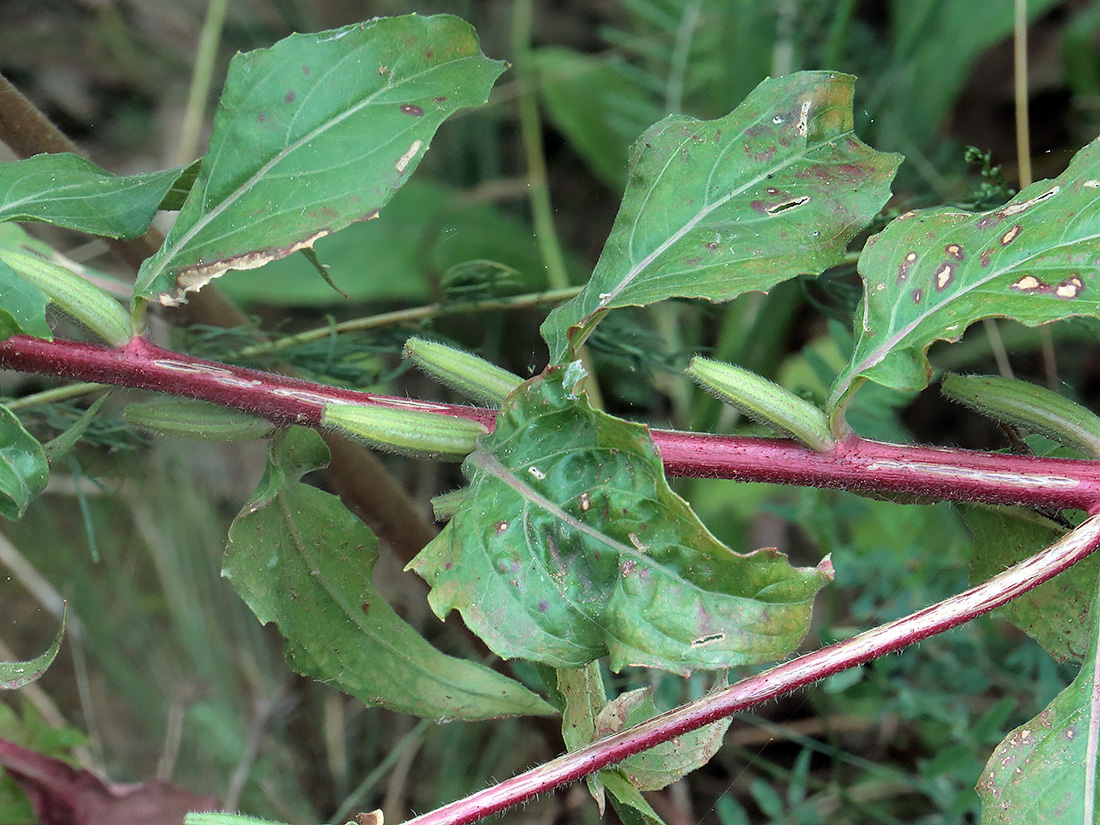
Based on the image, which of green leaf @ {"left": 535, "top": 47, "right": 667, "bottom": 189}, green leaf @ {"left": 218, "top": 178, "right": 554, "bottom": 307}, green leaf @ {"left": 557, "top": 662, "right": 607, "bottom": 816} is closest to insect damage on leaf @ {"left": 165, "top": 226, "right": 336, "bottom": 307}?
green leaf @ {"left": 557, "top": 662, "right": 607, "bottom": 816}

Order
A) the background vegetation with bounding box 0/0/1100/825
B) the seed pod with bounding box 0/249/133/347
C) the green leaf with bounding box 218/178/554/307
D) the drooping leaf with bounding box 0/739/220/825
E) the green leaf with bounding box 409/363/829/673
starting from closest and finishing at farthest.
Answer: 1. the green leaf with bounding box 409/363/829/673
2. the seed pod with bounding box 0/249/133/347
3. the drooping leaf with bounding box 0/739/220/825
4. the background vegetation with bounding box 0/0/1100/825
5. the green leaf with bounding box 218/178/554/307

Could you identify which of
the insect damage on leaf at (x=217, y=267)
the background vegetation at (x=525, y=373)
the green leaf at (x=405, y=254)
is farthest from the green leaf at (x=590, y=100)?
the insect damage on leaf at (x=217, y=267)

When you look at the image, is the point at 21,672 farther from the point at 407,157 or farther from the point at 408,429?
the point at 407,157

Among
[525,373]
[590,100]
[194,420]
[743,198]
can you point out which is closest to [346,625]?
[194,420]

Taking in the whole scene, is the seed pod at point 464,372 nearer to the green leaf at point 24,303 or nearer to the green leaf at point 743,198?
the green leaf at point 743,198

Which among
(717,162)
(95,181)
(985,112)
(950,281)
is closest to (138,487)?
(95,181)

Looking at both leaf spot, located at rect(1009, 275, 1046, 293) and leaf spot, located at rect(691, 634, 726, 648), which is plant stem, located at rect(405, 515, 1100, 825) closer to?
leaf spot, located at rect(691, 634, 726, 648)
